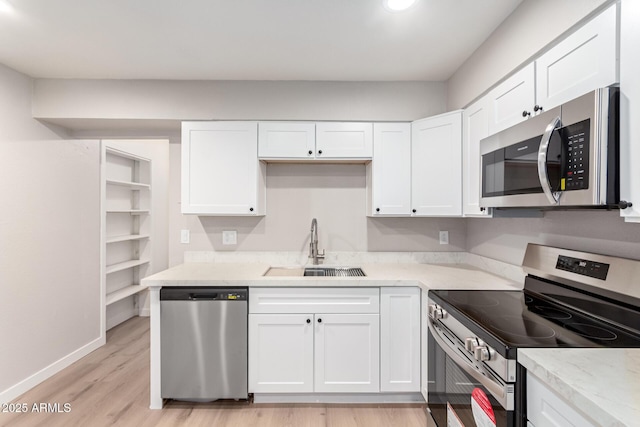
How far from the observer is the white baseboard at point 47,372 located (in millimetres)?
2260

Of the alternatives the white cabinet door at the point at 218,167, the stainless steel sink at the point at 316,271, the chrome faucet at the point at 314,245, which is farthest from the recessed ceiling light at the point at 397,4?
the stainless steel sink at the point at 316,271

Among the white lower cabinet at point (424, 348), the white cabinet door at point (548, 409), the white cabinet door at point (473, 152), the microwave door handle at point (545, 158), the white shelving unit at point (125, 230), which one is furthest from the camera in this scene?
the white shelving unit at point (125, 230)

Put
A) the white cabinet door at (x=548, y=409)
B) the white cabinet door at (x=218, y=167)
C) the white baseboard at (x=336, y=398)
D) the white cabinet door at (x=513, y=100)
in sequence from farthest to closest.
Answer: the white cabinet door at (x=218, y=167)
the white baseboard at (x=336, y=398)
the white cabinet door at (x=513, y=100)
the white cabinet door at (x=548, y=409)

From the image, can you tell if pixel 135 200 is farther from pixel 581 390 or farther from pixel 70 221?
pixel 581 390

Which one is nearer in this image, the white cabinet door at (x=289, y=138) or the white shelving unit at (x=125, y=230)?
the white cabinet door at (x=289, y=138)

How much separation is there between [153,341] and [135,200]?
8.74ft

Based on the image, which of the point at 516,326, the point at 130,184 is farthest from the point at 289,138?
the point at 130,184

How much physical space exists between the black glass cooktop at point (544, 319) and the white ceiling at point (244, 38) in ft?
5.18

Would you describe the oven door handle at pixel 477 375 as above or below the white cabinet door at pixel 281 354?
above

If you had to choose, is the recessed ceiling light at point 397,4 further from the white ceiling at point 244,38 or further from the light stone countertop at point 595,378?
the light stone countertop at point 595,378

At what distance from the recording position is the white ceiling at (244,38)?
5.59 feet

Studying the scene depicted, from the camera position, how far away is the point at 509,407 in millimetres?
1041

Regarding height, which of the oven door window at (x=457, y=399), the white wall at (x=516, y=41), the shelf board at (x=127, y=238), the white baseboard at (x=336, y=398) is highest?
the white wall at (x=516, y=41)

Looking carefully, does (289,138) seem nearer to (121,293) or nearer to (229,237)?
(229,237)
